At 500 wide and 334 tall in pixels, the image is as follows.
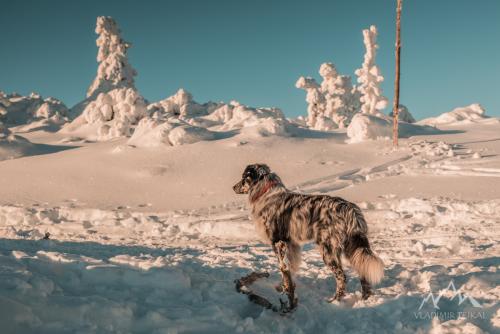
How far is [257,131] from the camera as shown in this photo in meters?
22.9

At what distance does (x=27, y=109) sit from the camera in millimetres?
71500

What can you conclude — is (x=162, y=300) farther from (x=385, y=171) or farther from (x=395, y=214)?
(x=385, y=171)

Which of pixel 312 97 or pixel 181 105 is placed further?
pixel 181 105

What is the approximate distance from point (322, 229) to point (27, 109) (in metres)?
79.9

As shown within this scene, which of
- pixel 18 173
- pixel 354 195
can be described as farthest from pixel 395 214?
pixel 18 173

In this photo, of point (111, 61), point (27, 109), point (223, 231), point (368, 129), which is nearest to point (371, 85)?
point (368, 129)

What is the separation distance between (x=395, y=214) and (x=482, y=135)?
19341mm

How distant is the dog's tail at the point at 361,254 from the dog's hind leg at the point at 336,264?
0.14 meters

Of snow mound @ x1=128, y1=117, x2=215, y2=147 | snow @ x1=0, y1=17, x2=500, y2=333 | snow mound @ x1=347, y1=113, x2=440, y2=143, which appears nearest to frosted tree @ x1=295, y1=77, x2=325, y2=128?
snow @ x1=0, y1=17, x2=500, y2=333

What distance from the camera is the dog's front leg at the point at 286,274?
4580 millimetres

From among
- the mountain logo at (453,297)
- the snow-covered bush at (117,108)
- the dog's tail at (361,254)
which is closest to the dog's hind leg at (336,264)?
the dog's tail at (361,254)

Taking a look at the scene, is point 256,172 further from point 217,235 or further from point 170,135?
point 170,135

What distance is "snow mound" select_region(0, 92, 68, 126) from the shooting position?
220ft

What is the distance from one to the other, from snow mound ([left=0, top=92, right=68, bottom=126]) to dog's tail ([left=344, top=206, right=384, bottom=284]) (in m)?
70.5
